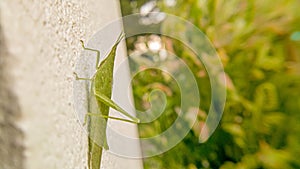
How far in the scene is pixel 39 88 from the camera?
29 cm

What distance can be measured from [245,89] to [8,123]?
867mm

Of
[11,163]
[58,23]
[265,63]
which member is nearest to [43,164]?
[11,163]

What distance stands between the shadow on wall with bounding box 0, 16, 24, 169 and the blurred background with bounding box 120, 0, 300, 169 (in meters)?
0.79

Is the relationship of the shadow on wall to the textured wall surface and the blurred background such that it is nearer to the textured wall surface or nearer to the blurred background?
the textured wall surface

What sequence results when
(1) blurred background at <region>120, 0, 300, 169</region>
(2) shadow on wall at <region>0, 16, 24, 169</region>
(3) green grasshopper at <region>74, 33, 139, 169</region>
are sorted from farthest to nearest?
(1) blurred background at <region>120, 0, 300, 169</region> → (3) green grasshopper at <region>74, 33, 139, 169</region> → (2) shadow on wall at <region>0, 16, 24, 169</region>

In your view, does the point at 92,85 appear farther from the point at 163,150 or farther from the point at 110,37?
the point at 163,150

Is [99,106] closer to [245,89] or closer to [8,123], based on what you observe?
[8,123]

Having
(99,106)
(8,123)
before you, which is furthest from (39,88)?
(99,106)

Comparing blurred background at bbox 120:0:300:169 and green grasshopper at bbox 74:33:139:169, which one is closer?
green grasshopper at bbox 74:33:139:169

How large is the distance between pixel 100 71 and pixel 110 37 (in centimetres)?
19

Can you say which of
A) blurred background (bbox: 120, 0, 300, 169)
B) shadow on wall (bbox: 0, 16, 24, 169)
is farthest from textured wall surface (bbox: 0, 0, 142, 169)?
blurred background (bbox: 120, 0, 300, 169)

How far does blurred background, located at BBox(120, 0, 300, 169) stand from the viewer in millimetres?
998

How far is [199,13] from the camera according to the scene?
1.12 metres

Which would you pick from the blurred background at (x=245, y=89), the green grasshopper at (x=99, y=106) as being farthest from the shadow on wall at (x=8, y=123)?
the blurred background at (x=245, y=89)
